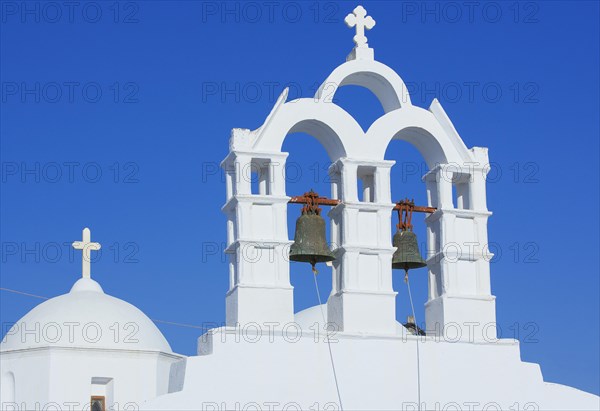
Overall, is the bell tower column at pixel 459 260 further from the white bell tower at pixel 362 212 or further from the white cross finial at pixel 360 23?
the white cross finial at pixel 360 23

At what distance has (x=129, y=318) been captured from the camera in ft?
73.9

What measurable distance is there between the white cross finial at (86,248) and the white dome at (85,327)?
0.64 metres

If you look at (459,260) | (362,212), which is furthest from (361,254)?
(459,260)

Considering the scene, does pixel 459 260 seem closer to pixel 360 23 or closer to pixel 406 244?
pixel 406 244

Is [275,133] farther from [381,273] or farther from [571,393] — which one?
[571,393]

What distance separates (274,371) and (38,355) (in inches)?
272

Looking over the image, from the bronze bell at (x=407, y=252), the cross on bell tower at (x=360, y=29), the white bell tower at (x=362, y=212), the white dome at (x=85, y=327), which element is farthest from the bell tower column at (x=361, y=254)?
the white dome at (x=85, y=327)

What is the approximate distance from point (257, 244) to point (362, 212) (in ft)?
4.93

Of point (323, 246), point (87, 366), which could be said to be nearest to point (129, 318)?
point (87, 366)

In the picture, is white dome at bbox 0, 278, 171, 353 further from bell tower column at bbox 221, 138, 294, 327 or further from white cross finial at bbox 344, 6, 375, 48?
white cross finial at bbox 344, 6, 375, 48

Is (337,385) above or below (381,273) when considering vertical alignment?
below

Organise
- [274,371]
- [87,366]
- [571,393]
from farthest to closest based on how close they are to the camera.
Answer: [87,366], [571,393], [274,371]

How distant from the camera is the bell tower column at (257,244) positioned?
16.3 meters

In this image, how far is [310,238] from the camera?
16906mm
